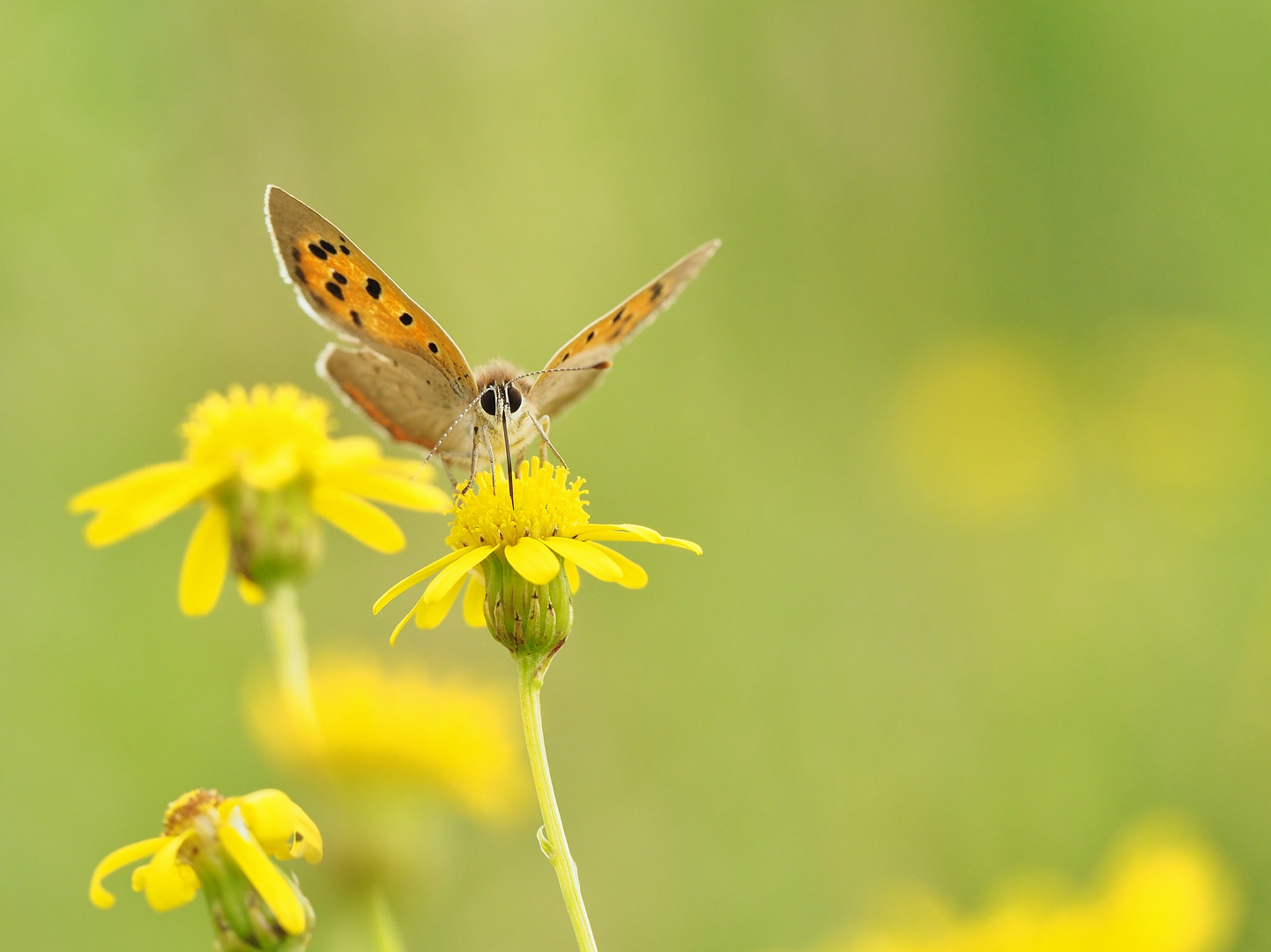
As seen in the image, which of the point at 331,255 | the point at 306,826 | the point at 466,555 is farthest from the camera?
the point at 331,255

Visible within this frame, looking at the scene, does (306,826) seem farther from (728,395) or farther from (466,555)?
(728,395)

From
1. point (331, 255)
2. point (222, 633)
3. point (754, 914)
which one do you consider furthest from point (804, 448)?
point (331, 255)

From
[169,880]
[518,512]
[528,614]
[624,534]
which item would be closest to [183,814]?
[169,880]

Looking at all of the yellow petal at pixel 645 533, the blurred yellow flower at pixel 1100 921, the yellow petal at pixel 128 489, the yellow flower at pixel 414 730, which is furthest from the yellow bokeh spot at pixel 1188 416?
the yellow petal at pixel 128 489

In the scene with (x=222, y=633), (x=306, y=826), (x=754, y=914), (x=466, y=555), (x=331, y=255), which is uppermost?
(x=222, y=633)

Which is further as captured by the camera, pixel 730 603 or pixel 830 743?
pixel 730 603

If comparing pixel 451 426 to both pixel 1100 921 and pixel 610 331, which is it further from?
pixel 1100 921
